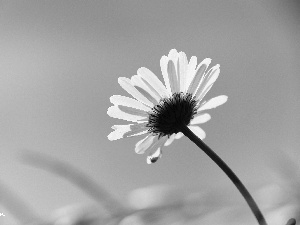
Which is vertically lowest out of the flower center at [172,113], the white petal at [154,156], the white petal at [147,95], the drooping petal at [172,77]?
the white petal at [154,156]

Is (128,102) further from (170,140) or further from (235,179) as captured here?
(235,179)

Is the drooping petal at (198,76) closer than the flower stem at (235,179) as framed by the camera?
No

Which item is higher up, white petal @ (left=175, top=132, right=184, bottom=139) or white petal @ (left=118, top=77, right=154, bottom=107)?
white petal @ (left=118, top=77, right=154, bottom=107)

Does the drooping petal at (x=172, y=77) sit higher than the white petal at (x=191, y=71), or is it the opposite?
the drooping petal at (x=172, y=77)

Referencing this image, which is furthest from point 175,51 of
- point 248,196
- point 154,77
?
point 248,196

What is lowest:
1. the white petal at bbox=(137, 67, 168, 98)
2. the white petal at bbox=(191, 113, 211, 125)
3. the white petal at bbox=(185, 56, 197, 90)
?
the white petal at bbox=(191, 113, 211, 125)

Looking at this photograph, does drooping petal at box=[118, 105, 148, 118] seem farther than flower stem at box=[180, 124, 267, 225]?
Yes

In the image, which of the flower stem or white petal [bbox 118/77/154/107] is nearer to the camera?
the flower stem

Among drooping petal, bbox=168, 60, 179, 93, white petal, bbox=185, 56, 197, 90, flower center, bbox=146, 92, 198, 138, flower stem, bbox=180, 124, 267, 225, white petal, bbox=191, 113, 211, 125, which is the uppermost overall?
drooping petal, bbox=168, 60, 179, 93
